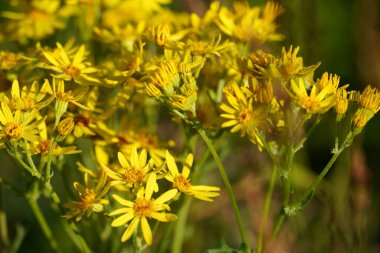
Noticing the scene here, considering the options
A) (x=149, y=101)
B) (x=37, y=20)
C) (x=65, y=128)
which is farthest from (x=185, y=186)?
(x=37, y=20)

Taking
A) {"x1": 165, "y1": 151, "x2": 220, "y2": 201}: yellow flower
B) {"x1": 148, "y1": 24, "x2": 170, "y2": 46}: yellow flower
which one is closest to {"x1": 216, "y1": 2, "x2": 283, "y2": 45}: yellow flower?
{"x1": 148, "y1": 24, "x2": 170, "y2": 46}: yellow flower

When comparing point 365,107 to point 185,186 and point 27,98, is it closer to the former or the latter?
point 185,186

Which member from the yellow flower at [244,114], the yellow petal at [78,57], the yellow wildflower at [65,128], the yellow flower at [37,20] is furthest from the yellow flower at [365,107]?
the yellow flower at [37,20]

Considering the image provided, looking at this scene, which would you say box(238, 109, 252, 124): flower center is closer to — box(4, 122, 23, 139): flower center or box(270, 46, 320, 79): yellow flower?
box(270, 46, 320, 79): yellow flower

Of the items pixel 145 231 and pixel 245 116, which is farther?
pixel 245 116

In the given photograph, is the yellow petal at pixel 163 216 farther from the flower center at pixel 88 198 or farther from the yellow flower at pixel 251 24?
the yellow flower at pixel 251 24

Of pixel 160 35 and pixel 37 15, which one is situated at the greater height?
pixel 160 35
